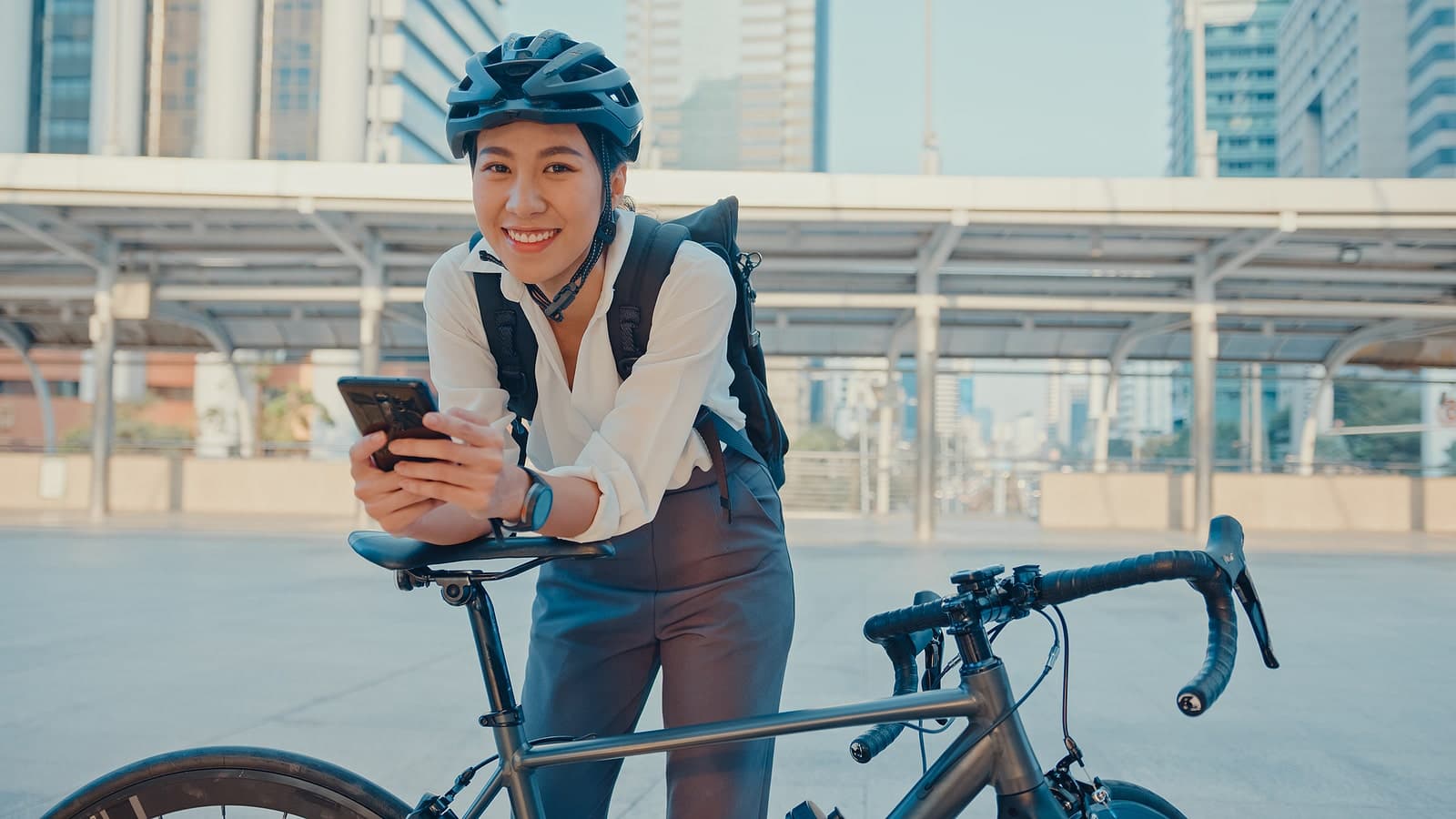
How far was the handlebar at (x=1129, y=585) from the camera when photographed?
1271mm

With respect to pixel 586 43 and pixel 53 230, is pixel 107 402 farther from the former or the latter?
pixel 586 43

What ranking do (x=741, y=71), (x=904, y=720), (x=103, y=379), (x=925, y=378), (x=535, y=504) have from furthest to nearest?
(x=741, y=71) < (x=103, y=379) < (x=925, y=378) < (x=904, y=720) < (x=535, y=504)

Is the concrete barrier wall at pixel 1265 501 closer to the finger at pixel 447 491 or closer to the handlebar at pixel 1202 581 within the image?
the handlebar at pixel 1202 581

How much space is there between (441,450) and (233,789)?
629 millimetres

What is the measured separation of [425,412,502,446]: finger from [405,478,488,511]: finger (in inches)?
2.2

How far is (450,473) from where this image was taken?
117 centimetres

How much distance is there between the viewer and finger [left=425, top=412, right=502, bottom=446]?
3.70ft

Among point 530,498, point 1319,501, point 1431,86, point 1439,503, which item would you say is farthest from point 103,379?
point 1431,86

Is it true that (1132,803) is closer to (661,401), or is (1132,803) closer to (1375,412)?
(661,401)

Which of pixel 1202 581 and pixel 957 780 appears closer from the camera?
pixel 1202 581

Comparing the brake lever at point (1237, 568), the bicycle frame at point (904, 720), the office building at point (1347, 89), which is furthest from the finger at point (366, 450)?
the office building at point (1347, 89)

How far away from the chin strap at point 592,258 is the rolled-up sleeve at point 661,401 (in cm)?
11

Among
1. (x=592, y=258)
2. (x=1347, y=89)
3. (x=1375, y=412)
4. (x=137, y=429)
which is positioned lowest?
(x=137, y=429)

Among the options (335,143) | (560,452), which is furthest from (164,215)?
(335,143)
